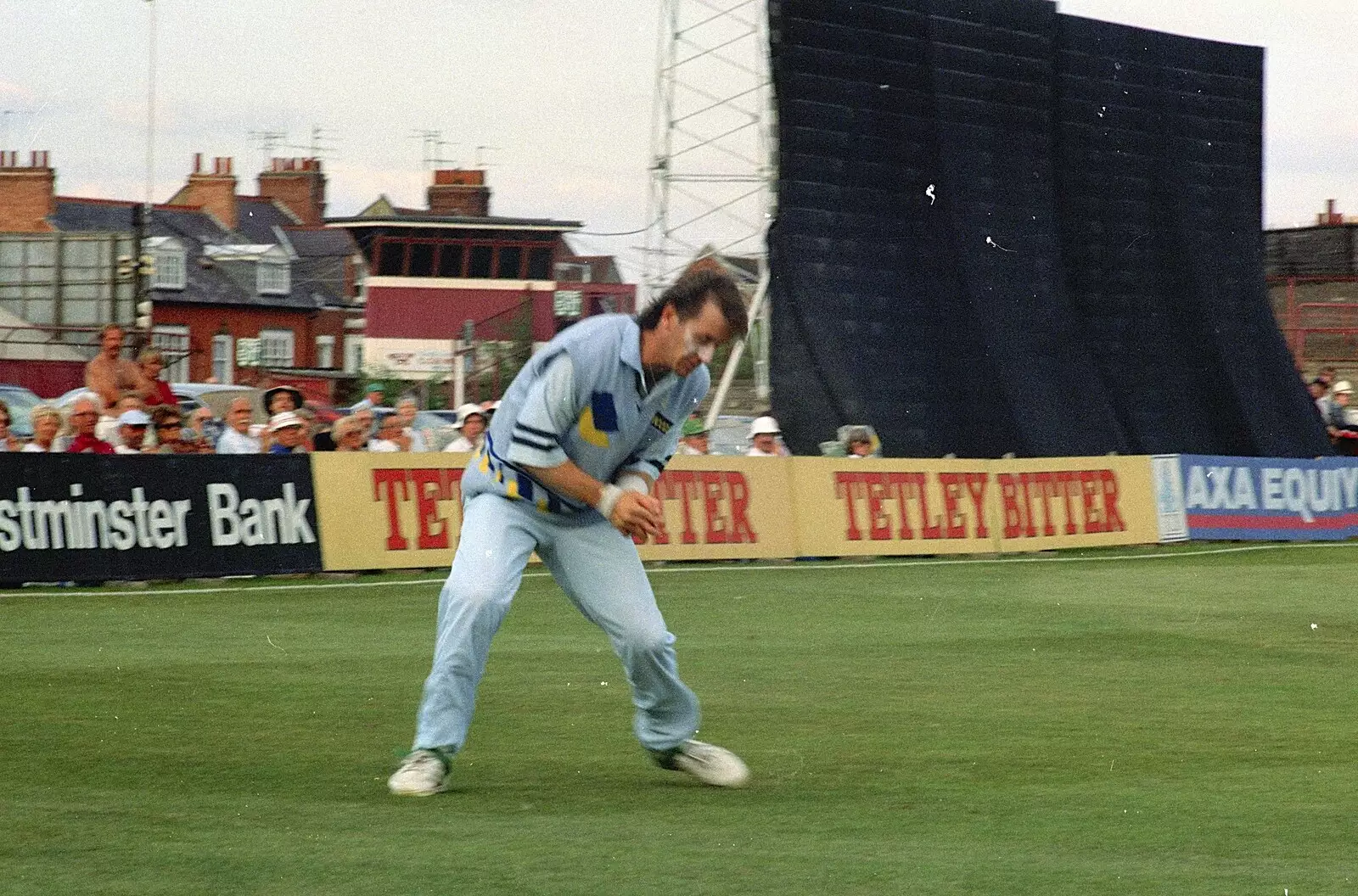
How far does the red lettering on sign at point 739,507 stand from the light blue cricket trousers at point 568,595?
1275 centimetres

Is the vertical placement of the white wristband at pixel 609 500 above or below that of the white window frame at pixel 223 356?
below

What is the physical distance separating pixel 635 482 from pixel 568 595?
0.47 m

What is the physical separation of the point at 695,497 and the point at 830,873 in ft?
46.3

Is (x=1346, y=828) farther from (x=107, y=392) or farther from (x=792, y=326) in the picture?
(x=792, y=326)

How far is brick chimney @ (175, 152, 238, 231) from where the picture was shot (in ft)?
251

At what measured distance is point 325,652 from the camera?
11.7m

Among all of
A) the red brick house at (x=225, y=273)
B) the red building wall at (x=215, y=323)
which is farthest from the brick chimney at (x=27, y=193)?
the red building wall at (x=215, y=323)

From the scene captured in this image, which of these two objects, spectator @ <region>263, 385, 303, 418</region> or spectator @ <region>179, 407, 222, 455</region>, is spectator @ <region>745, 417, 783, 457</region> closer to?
spectator @ <region>263, 385, 303, 418</region>

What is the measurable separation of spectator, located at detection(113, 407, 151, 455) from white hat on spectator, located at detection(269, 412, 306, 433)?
1.19 metres

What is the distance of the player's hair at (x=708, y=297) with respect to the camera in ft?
21.2

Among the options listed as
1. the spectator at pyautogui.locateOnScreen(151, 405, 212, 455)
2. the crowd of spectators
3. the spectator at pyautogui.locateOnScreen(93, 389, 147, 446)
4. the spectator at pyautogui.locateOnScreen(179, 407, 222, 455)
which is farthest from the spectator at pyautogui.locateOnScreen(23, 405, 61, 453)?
the crowd of spectators

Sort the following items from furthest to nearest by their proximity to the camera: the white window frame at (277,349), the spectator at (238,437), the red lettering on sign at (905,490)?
1. the white window frame at (277,349)
2. the red lettering on sign at (905,490)
3. the spectator at (238,437)

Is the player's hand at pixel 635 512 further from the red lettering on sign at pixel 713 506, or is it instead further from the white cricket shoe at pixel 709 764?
the red lettering on sign at pixel 713 506

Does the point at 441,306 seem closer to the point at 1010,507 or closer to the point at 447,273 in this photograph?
the point at 447,273
